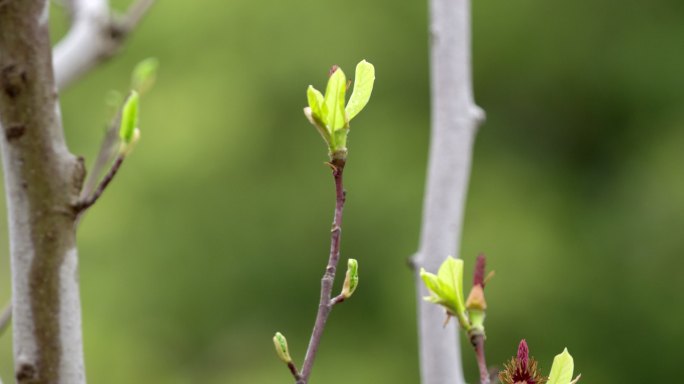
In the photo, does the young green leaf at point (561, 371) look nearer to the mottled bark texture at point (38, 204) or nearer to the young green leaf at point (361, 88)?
the young green leaf at point (361, 88)

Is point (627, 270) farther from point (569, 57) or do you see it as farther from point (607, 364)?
point (569, 57)

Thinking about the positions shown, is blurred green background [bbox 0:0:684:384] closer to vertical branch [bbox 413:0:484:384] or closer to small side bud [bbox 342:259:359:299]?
vertical branch [bbox 413:0:484:384]

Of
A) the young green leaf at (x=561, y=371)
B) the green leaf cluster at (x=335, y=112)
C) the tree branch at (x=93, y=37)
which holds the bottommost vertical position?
the young green leaf at (x=561, y=371)

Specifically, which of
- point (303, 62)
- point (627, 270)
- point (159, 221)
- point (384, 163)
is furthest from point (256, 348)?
point (627, 270)

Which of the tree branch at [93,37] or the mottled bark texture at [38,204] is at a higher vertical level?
the tree branch at [93,37]

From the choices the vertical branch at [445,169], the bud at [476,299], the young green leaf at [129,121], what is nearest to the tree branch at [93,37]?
the vertical branch at [445,169]

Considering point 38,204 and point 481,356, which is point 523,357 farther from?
point 38,204

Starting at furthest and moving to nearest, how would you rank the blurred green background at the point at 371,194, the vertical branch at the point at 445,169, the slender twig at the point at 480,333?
the blurred green background at the point at 371,194 < the vertical branch at the point at 445,169 < the slender twig at the point at 480,333
